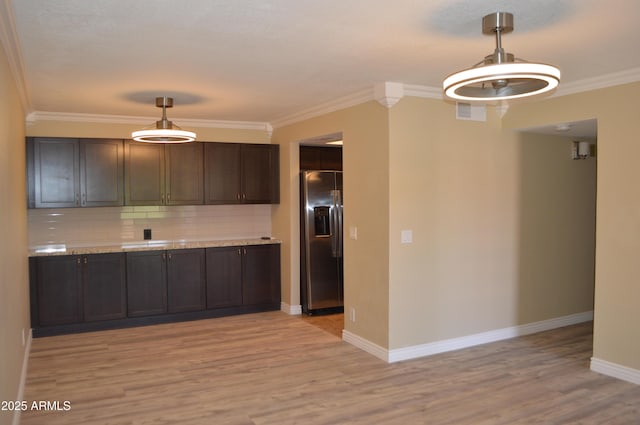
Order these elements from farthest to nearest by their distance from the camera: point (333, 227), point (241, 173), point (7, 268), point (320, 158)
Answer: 1. point (320, 158)
2. point (241, 173)
3. point (333, 227)
4. point (7, 268)

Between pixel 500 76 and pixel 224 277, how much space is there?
460 cm

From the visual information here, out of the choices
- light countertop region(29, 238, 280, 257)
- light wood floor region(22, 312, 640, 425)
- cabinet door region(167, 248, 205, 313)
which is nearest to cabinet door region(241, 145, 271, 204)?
light countertop region(29, 238, 280, 257)

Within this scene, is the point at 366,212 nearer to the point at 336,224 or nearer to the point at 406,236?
the point at 406,236

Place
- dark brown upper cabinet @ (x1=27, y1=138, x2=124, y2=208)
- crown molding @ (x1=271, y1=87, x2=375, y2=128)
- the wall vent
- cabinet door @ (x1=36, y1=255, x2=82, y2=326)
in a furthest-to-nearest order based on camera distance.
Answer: dark brown upper cabinet @ (x1=27, y1=138, x2=124, y2=208) → cabinet door @ (x1=36, y1=255, x2=82, y2=326) → the wall vent → crown molding @ (x1=271, y1=87, x2=375, y2=128)

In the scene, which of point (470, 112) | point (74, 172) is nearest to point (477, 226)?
point (470, 112)

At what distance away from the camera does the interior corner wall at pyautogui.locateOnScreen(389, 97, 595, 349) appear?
181 inches

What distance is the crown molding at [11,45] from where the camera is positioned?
2621 millimetres

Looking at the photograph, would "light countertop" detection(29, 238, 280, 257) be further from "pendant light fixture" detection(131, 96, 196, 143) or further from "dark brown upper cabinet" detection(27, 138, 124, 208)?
"pendant light fixture" detection(131, 96, 196, 143)

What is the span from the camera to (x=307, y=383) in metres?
4.04

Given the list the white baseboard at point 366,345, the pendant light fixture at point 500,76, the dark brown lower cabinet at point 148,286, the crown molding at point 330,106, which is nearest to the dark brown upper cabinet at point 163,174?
the dark brown lower cabinet at point 148,286

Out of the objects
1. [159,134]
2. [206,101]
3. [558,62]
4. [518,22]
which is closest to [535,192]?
[558,62]

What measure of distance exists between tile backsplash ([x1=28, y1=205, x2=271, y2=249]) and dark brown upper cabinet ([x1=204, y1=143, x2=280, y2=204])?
398 millimetres

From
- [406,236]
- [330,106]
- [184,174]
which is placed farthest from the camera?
[184,174]

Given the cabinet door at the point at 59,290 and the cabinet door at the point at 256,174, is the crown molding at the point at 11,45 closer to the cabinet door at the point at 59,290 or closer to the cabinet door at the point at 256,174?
the cabinet door at the point at 59,290
